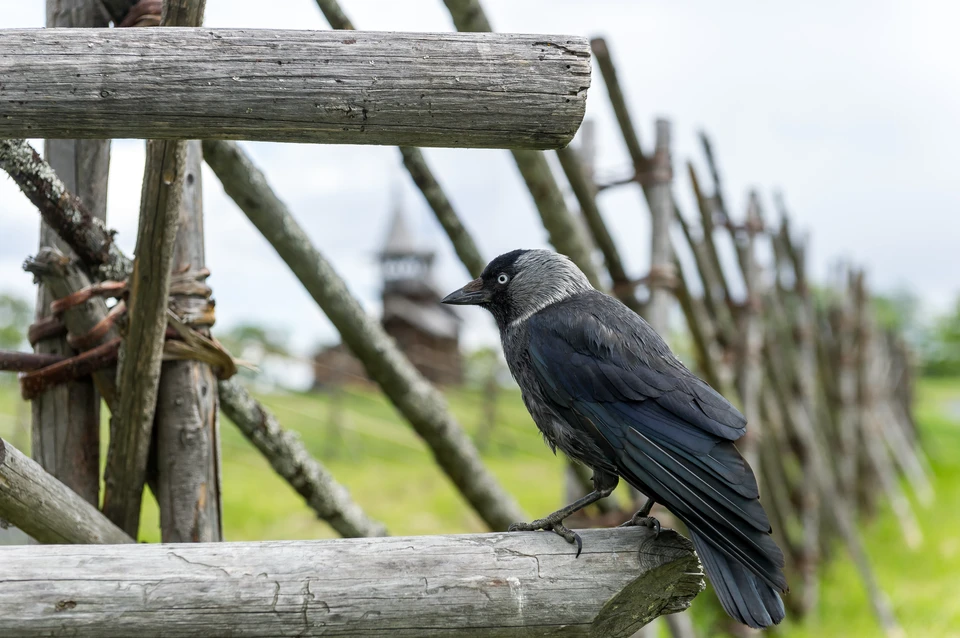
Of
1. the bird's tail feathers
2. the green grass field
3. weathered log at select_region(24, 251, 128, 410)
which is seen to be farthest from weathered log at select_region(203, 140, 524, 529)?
the green grass field

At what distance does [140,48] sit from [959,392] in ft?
111

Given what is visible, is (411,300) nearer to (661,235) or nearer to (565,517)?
(661,235)

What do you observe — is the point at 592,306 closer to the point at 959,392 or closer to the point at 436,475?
the point at 436,475

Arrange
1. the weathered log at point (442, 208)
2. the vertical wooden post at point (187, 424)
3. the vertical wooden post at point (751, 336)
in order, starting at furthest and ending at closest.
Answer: the vertical wooden post at point (751, 336)
the weathered log at point (442, 208)
the vertical wooden post at point (187, 424)

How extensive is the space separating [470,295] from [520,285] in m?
0.16

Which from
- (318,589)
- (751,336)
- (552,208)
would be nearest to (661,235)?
(552,208)

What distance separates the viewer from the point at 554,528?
196 centimetres

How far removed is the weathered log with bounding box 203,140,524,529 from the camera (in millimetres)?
2703

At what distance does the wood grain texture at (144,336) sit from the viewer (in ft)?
6.81

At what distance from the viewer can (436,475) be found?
10102 mm

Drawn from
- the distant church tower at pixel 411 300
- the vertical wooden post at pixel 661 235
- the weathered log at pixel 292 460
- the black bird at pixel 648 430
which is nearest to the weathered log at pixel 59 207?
the weathered log at pixel 292 460

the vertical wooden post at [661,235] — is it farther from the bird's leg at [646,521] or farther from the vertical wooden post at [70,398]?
the vertical wooden post at [70,398]

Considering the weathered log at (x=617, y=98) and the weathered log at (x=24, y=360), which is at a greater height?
the weathered log at (x=24, y=360)

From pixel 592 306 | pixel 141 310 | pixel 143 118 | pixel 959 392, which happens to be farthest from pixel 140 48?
pixel 959 392
